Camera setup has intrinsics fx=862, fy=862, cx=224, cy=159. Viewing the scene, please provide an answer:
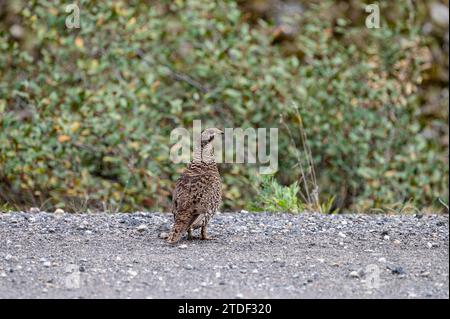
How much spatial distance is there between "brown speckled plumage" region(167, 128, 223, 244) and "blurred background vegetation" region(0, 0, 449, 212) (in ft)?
9.12

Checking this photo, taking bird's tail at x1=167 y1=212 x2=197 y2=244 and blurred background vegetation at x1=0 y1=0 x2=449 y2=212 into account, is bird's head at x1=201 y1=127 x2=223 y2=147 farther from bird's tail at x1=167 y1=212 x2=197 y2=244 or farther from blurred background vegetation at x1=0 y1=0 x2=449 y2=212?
blurred background vegetation at x1=0 y1=0 x2=449 y2=212

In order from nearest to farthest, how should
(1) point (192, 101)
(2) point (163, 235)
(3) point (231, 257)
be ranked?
(3) point (231, 257) < (2) point (163, 235) < (1) point (192, 101)

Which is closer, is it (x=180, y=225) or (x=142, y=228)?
(x=180, y=225)

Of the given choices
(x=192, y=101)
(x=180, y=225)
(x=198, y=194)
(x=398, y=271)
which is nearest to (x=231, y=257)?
(x=180, y=225)

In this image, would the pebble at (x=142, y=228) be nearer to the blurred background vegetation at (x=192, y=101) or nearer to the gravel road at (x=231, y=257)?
the gravel road at (x=231, y=257)

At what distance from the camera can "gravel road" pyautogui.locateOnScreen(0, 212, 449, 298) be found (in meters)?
5.12

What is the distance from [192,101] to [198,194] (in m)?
3.93

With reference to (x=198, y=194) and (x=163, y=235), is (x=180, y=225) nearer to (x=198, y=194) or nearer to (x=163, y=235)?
(x=198, y=194)

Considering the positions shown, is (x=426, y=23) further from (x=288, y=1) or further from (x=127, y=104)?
(x=127, y=104)

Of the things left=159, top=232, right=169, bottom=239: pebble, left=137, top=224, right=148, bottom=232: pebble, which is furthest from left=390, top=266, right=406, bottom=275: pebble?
left=137, top=224, right=148, bottom=232: pebble

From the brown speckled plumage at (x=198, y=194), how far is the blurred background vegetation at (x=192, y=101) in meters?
2.78

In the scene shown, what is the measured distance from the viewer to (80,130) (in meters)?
9.70

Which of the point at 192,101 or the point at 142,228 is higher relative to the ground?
the point at 192,101

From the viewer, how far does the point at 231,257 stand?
6000 mm
